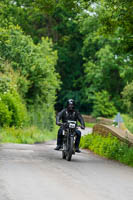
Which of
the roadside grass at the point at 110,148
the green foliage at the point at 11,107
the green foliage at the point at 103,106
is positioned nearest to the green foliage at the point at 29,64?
the green foliage at the point at 11,107

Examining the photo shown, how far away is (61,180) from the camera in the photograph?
10586 mm

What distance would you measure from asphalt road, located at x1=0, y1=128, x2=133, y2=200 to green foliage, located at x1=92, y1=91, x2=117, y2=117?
49.2m

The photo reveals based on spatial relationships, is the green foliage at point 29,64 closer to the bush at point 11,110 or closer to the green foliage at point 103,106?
the bush at point 11,110

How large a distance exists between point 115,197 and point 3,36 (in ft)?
49.9

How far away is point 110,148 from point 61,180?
7.47 m

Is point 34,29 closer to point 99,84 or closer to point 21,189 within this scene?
point 99,84

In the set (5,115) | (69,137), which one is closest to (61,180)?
Answer: (69,137)

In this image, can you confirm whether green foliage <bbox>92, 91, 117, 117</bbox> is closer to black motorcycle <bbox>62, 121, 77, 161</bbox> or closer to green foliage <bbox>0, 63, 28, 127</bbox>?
green foliage <bbox>0, 63, 28, 127</bbox>

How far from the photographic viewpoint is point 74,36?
68812 millimetres

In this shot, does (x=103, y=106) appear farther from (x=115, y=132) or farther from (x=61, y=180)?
(x=61, y=180)

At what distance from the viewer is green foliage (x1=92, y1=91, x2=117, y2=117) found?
2504 inches

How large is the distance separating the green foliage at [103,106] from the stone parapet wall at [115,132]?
39.8m

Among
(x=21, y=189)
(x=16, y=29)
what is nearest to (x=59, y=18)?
(x=16, y=29)

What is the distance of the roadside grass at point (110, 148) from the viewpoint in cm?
1605
